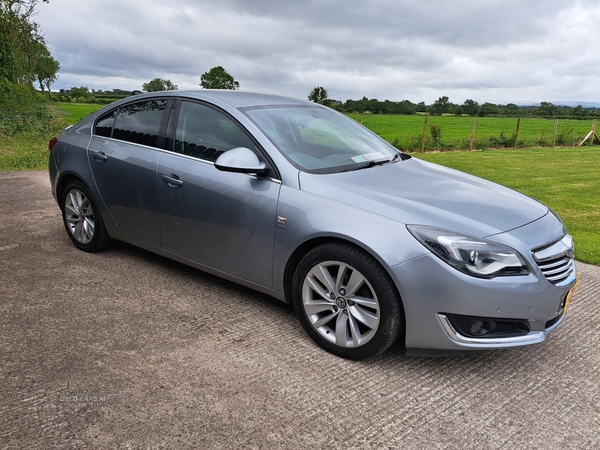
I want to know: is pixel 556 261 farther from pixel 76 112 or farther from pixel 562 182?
pixel 76 112

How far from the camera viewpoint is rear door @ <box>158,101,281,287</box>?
3.24 metres

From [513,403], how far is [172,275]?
111 inches

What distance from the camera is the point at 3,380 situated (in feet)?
8.63

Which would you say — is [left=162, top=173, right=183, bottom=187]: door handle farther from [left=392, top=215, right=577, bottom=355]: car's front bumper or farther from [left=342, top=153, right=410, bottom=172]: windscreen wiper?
[left=392, top=215, right=577, bottom=355]: car's front bumper

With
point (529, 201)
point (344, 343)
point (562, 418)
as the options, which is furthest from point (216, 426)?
point (529, 201)

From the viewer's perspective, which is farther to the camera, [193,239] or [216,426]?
[193,239]

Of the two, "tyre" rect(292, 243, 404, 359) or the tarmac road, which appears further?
"tyre" rect(292, 243, 404, 359)

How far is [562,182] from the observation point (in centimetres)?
1062

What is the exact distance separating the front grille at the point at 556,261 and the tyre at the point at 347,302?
827 millimetres

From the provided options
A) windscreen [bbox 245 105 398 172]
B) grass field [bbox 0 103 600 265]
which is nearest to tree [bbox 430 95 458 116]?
grass field [bbox 0 103 600 265]

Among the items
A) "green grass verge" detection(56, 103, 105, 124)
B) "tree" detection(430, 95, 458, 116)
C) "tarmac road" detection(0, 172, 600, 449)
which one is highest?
"tree" detection(430, 95, 458, 116)

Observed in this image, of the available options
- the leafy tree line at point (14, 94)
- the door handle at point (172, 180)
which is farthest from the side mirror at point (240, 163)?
the leafy tree line at point (14, 94)

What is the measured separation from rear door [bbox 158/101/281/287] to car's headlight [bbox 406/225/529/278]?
1.05 meters

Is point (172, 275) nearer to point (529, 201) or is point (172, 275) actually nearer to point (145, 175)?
point (145, 175)
